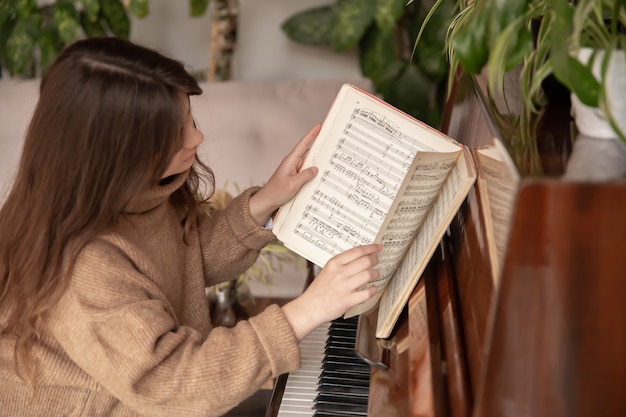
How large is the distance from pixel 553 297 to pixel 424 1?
226 centimetres

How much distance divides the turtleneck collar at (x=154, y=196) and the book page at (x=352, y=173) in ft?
0.59

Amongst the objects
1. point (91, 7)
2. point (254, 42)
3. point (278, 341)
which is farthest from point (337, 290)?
point (254, 42)

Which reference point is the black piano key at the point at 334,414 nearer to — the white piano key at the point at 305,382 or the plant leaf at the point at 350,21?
the white piano key at the point at 305,382

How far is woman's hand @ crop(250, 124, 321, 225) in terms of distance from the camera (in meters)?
1.30

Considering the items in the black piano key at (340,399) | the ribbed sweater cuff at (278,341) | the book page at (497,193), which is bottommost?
the black piano key at (340,399)

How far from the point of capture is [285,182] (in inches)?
54.2

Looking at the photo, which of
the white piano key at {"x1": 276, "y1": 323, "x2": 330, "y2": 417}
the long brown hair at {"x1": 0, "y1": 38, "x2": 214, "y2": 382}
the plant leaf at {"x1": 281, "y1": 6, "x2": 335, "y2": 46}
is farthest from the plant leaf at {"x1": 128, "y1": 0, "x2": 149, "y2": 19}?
the white piano key at {"x1": 276, "y1": 323, "x2": 330, "y2": 417}

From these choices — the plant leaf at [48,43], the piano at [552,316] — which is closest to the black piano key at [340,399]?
the piano at [552,316]

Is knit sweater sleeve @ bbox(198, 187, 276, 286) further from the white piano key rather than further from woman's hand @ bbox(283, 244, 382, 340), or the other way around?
woman's hand @ bbox(283, 244, 382, 340)

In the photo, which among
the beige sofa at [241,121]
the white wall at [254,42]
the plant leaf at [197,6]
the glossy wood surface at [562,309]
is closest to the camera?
the glossy wood surface at [562,309]

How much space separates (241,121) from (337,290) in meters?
1.56

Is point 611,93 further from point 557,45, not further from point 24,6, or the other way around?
point 24,6

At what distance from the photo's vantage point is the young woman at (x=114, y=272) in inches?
44.9

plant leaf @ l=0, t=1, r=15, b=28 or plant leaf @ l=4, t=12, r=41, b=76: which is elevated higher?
plant leaf @ l=0, t=1, r=15, b=28
